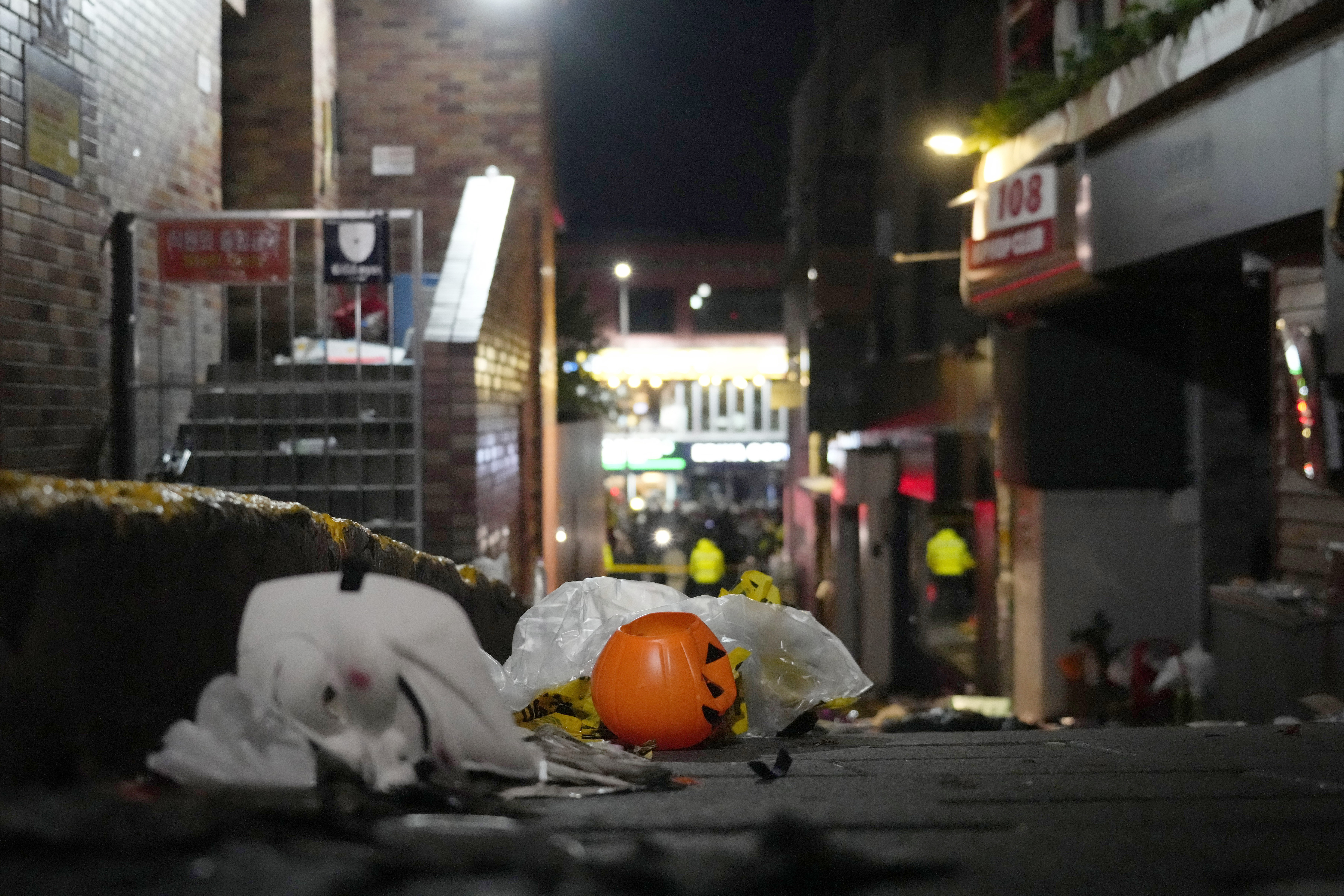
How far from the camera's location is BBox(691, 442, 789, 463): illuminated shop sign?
37.6 meters

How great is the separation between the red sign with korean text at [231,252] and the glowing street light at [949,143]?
23.4 ft

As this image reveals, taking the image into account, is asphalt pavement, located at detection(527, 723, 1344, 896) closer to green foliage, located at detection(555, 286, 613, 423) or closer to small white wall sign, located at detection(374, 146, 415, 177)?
small white wall sign, located at detection(374, 146, 415, 177)

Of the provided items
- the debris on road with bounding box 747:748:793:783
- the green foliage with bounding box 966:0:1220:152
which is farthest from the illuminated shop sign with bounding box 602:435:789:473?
the debris on road with bounding box 747:748:793:783

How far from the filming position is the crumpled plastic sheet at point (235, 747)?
2748mm

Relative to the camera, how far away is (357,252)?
7898mm

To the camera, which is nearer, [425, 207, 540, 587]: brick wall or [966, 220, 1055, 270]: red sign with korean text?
[425, 207, 540, 587]: brick wall

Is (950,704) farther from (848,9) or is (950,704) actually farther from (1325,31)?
(848,9)

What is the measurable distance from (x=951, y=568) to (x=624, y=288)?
917 inches

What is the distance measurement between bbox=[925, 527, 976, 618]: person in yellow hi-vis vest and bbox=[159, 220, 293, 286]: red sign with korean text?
11.0 meters

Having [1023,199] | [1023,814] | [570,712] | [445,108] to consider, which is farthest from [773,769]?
[445,108]

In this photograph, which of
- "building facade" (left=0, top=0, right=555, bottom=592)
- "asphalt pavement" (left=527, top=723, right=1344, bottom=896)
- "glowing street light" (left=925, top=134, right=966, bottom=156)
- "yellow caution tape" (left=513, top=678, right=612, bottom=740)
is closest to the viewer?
"asphalt pavement" (left=527, top=723, right=1344, bottom=896)

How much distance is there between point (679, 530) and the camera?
3042 cm

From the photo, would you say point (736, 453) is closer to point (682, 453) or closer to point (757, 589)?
point (682, 453)

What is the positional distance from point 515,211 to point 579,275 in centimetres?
2896
